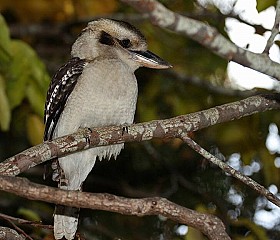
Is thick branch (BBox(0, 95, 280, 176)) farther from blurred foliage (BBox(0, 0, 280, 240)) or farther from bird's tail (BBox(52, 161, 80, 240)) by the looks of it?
Answer: blurred foliage (BBox(0, 0, 280, 240))

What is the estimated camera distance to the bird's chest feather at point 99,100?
358cm

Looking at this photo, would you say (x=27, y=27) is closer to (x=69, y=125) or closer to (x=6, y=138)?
(x=6, y=138)

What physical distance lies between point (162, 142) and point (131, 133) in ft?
6.82

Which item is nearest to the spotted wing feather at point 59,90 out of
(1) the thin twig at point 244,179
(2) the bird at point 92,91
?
(2) the bird at point 92,91

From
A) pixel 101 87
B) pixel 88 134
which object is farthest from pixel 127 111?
pixel 88 134

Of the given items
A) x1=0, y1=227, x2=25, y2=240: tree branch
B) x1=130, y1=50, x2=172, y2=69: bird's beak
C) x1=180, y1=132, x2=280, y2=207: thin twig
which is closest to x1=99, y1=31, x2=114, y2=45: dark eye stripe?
x1=130, y1=50, x2=172, y2=69: bird's beak

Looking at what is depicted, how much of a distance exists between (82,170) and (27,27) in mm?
1456

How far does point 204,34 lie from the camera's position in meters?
2.01

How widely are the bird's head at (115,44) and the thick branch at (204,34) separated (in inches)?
60.5

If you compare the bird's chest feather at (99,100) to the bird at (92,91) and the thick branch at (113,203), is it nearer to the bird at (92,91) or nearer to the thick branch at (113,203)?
the bird at (92,91)

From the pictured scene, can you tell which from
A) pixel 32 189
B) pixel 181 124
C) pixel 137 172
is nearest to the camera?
pixel 32 189

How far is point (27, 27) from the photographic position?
505 cm

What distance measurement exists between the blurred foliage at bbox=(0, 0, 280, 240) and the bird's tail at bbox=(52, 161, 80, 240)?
14.9 inches

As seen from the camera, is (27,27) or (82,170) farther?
(27,27)
